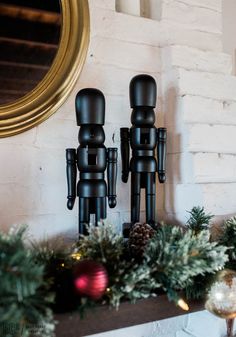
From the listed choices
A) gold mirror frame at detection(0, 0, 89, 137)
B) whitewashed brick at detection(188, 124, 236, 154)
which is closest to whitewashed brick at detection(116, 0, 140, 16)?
gold mirror frame at detection(0, 0, 89, 137)

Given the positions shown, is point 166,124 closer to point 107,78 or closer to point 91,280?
point 107,78

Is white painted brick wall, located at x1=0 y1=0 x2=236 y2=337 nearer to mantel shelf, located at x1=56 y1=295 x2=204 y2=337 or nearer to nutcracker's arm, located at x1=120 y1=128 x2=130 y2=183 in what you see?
nutcracker's arm, located at x1=120 y1=128 x2=130 y2=183

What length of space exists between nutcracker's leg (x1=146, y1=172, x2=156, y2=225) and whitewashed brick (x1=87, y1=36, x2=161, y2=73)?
331 millimetres

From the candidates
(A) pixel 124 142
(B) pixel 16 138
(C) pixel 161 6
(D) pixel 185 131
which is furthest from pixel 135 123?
(C) pixel 161 6

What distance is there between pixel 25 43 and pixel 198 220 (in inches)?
23.9

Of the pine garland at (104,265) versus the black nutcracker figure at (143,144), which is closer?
the pine garland at (104,265)

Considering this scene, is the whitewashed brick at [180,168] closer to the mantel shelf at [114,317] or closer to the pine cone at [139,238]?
the pine cone at [139,238]

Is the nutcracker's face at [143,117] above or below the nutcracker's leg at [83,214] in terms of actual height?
above

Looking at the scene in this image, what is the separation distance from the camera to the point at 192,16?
110 cm

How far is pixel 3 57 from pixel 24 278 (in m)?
0.56

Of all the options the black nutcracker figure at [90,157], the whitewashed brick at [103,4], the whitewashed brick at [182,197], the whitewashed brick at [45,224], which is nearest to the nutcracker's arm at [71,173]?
the black nutcracker figure at [90,157]

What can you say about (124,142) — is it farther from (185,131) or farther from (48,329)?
(48,329)

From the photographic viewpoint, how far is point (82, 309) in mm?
611

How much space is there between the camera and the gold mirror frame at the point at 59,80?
2.90ft
